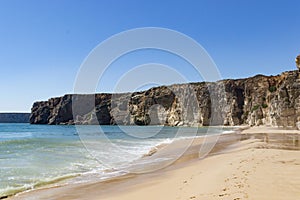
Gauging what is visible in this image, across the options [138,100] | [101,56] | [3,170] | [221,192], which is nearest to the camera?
[221,192]

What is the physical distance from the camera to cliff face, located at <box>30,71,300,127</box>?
180 feet

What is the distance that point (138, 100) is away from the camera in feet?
403

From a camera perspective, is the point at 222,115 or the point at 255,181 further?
the point at 222,115

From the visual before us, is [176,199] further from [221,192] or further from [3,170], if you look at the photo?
[3,170]

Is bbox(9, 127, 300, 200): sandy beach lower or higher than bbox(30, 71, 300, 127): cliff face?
lower

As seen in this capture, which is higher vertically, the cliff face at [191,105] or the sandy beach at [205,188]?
the cliff face at [191,105]

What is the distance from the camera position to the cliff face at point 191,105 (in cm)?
5484

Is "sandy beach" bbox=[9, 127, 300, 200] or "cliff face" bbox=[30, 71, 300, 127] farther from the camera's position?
"cliff face" bbox=[30, 71, 300, 127]

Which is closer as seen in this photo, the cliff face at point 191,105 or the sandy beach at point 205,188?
the sandy beach at point 205,188

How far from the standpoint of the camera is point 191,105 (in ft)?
337

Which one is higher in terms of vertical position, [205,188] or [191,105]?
[191,105]

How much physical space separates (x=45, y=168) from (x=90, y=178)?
3905mm

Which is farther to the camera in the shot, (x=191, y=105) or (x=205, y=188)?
(x=191, y=105)

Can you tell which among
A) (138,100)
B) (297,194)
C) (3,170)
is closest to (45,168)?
(3,170)
